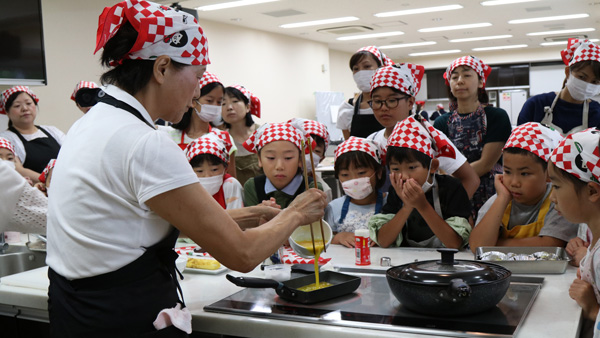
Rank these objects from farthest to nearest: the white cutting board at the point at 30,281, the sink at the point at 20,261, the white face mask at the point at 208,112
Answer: the white face mask at the point at 208,112 < the sink at the point at 20,261 < the white cutting board at the point at 30,281

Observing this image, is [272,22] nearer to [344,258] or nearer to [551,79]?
[344,258]

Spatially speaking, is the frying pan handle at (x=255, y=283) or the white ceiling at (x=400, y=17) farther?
the white ceiling at (x=400, y=17)

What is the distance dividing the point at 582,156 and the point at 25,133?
441 centimetres

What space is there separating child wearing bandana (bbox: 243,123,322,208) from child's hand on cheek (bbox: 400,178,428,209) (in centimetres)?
65

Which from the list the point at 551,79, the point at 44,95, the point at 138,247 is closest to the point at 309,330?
the point at 138,247

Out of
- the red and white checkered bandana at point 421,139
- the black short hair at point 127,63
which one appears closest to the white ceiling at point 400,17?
the red and white checkered bandana at point 421,139

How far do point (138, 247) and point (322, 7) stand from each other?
29.2 feet

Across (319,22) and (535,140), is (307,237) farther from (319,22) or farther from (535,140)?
(319,22)

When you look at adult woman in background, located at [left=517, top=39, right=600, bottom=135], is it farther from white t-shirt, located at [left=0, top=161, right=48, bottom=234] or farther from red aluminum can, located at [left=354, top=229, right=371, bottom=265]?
white t-shirt, located at [left=0, top=161, right=48, bottom=234]

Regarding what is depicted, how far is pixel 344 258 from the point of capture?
2.26 metres

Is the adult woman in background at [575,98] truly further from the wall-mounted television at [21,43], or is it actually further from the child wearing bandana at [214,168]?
the wall-mounted television at [21,43]

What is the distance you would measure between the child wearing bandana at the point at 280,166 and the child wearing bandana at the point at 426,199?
0.50 metres

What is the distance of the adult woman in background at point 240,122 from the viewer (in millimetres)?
4047

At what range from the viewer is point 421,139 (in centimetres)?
243
